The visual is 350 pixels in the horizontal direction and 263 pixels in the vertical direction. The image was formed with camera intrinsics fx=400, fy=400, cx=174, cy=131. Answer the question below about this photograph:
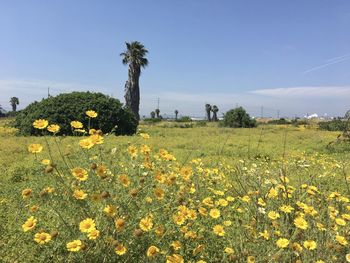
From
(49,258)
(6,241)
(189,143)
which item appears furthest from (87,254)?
(189,143)

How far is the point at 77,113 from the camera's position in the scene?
18.1 m

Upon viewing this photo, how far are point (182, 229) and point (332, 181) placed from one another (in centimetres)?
433

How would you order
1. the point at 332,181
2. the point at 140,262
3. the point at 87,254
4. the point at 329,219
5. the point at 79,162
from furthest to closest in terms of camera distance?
the point at 332,181 → the point at 329,219 → the point at 79,162 → the point at 140,262 → the point at 87,254

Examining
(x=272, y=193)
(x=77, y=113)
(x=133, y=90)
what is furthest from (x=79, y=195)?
(x=133, y=90)

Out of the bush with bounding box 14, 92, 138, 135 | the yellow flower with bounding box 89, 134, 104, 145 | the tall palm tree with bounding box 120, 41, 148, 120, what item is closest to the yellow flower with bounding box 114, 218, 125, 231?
the yellow flower with bounding box 89, 134, 104, 145

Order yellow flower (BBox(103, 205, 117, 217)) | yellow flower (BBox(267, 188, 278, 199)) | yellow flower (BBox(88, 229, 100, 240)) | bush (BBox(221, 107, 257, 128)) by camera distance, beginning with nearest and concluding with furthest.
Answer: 1. yellow flower (BBox(88, 229, 100, 240))
2. yellow flower (BBox(103, 205, 117, 217))
3. yellow flower (BBox(267, 188, 278, 199))
4. bush (BBox(221, 107, 257, 128))

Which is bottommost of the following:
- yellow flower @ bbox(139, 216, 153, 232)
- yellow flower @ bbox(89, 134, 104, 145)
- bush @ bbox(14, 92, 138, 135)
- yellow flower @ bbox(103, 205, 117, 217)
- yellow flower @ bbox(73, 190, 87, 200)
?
yellow flower @ bbox(139, 216, 153, 232)

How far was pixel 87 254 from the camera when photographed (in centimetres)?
239

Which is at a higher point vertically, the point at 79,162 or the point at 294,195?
the point at 79,162

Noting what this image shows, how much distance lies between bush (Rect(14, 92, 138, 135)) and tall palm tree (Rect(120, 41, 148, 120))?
10301 millimetres

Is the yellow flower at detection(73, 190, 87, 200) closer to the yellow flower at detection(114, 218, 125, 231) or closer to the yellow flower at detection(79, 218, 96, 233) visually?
the yellow flower at detection(79, 218, 96, 233)

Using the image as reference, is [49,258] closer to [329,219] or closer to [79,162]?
[79,162]

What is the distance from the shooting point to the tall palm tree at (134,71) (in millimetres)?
30938

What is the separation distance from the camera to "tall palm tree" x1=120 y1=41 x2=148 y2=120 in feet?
102
